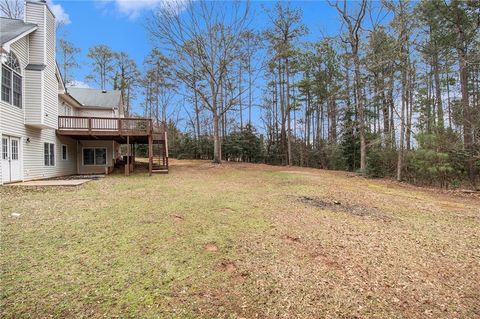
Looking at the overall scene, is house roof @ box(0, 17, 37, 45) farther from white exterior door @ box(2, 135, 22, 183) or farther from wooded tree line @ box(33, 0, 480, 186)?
wooded tree line @ box(33, 0, 480, 186)

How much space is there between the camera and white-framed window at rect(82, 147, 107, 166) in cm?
1667

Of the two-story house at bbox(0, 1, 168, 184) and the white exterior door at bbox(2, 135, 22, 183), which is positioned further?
the two-story house at bbox(0, 1, 168, 184)

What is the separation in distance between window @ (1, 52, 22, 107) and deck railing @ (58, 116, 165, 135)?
2933mm

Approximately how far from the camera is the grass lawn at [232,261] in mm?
2668

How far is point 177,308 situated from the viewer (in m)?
2.57

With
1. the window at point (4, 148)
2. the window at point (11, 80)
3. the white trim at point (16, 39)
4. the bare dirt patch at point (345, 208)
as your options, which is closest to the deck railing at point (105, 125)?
the window at point (11, 80)

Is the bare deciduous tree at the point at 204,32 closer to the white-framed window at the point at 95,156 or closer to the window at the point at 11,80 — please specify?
the white-framed window at the point at 95,156

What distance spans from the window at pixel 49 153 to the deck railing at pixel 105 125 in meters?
0.99

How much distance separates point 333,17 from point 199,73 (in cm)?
1040

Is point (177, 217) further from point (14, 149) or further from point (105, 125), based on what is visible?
point (105, 125)

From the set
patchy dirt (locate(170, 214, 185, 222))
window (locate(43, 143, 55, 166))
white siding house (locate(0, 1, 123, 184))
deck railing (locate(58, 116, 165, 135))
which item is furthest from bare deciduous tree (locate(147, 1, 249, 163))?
patchy dirt (locate(170, 214, 185, 222))

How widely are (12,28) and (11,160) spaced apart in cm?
551

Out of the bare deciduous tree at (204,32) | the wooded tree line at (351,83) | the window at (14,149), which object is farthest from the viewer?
the bare deciduous tree at (204,32)

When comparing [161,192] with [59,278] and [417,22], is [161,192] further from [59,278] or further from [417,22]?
[417,22]
